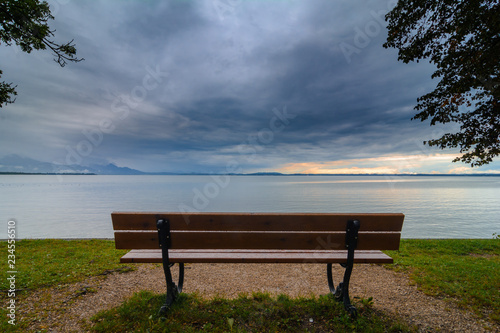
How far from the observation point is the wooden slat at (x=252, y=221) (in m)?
3.24

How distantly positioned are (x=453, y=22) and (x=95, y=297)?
9.03m

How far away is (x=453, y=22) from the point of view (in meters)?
5.50

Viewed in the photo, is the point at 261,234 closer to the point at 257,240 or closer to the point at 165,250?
the point at 257,240

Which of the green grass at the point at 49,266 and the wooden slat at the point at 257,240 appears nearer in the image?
the wooden slat at the point at 257,240

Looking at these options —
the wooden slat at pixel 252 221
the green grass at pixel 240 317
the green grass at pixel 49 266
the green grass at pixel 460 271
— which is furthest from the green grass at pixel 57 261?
the green grass at pixel 460 271

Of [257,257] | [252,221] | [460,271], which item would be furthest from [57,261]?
[460,271]

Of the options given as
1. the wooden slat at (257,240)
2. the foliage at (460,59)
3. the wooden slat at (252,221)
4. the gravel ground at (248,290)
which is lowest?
the gravel ground at (248,290)

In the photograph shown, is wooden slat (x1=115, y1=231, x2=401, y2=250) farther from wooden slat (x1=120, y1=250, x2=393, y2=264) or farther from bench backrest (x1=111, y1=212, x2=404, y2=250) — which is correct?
wooden slat (x1=120, y1=250, x2=393, y2=264)

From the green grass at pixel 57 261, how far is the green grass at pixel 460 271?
6476 millimetres

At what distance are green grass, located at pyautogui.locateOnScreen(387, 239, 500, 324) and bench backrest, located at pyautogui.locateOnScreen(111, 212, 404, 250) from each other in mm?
1885

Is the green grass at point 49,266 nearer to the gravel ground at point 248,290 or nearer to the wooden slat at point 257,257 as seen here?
the gravel ground at point 248,290

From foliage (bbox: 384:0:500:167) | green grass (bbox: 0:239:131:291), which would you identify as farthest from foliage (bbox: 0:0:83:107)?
foliage (bbox: 384:0:500:167)

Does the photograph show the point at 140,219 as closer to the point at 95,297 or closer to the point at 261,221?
the point at 261,221

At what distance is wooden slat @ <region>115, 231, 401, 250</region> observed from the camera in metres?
3.32
